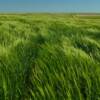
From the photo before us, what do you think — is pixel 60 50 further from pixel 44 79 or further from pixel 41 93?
pixel 41 93

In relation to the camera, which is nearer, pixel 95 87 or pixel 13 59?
pixel 95 87

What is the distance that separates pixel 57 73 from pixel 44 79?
4.0 inches

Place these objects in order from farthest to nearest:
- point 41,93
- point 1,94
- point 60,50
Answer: point 60,50
point 1,94
point 41,93

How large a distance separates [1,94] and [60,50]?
2.10ft

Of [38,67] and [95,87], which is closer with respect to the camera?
[95,87]

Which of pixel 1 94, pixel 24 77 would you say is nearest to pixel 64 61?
pixel 24 77

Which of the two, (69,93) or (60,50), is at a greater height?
(60,50)

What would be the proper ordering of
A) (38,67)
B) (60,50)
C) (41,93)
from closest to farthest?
(41,93), (38,67), (60,50)

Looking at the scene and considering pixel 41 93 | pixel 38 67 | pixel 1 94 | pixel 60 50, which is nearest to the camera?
pixel 41 93

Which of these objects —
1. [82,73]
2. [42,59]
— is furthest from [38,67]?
[82,73]

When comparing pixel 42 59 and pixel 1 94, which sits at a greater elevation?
pixel 42 59

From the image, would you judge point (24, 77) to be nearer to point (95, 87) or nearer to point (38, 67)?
point (38, 67)

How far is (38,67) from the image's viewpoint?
2.38 m

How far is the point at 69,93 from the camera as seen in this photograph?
2078mm
